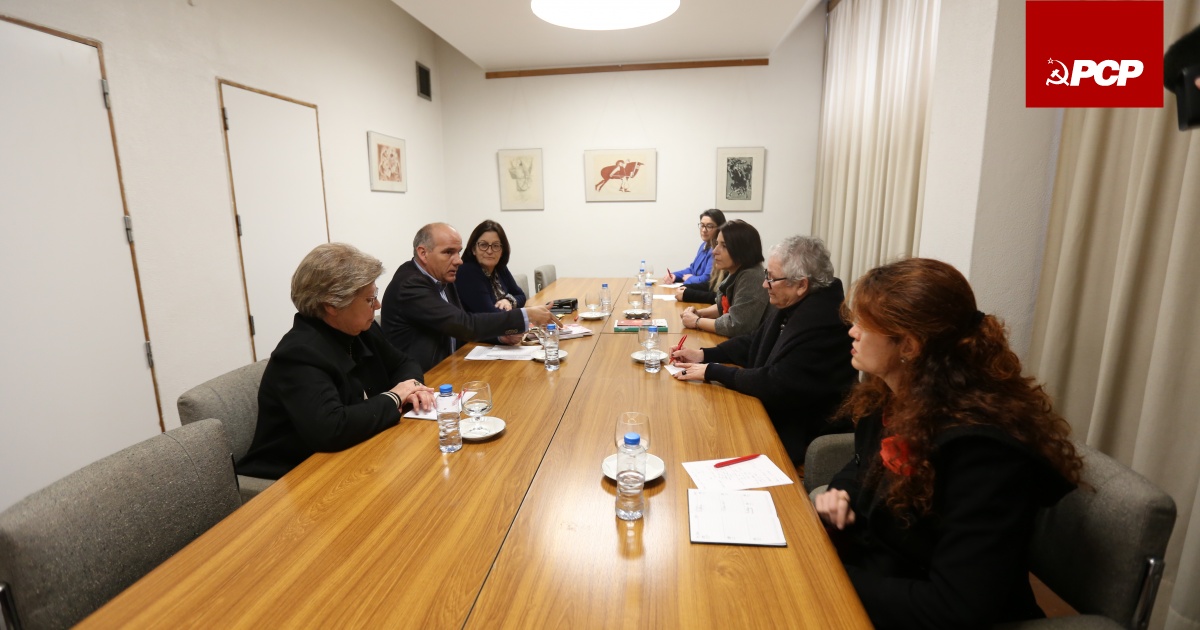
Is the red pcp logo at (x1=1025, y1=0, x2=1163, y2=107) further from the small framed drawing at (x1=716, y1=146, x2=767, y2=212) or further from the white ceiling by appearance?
the small framed drawing at (x1=716, y1=146, x2=767, y2=212)

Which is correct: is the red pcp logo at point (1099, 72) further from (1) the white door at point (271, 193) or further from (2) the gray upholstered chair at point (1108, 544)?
(1) the white door at point (271, 193)

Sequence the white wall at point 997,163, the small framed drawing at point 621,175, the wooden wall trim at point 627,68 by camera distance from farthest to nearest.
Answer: the small framed drawing at point 621,175
the wooden wall trim at point 627,68
the white wall at point 997,163

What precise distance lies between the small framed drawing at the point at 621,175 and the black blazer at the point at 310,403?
520cm

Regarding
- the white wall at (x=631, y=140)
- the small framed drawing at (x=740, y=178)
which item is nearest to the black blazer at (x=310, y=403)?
the white wall at (x=631, y=140)

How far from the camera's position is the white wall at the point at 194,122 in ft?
9.69

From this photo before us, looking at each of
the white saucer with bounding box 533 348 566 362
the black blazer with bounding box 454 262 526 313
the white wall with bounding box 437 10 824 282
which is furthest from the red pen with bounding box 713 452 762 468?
the white wall with bounding box 437 10 824 282

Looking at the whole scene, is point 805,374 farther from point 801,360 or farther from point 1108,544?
point 1108,544

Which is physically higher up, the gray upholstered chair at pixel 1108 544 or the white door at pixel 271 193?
the white door at pixel 271 193

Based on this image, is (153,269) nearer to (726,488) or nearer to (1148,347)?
(726,488)

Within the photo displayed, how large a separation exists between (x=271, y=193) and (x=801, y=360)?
3.82 m

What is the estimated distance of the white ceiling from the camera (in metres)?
4.48

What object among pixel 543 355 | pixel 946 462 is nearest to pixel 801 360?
pixel 946 462

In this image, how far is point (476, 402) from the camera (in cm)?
180

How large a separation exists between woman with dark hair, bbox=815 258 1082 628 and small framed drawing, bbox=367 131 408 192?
5165mm
